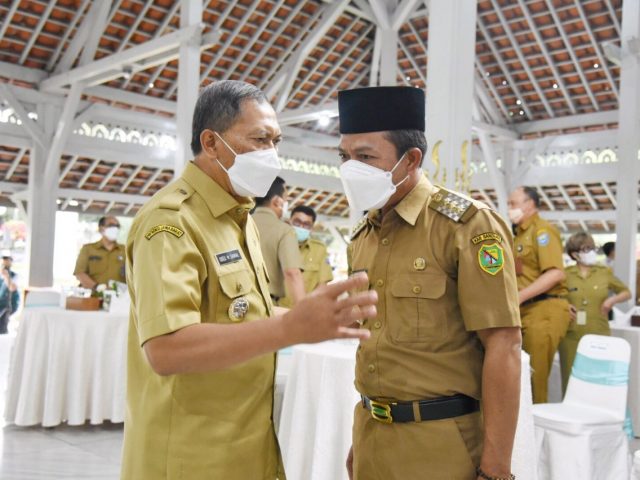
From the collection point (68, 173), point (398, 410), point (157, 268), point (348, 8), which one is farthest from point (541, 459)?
point (68, 173)

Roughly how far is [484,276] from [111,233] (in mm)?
5260

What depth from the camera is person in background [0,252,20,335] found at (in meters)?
9.57

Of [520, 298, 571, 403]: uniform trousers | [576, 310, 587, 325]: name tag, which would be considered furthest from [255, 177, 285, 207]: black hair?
[576, 310, 587, 325]: name tag

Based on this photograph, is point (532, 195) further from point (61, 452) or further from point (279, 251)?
point (61, 452)

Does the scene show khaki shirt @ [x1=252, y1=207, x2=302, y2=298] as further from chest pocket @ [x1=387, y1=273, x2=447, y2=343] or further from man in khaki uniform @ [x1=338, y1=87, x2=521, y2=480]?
chest pocket @ [x1=387, y1=273, x2=447, y2=343]

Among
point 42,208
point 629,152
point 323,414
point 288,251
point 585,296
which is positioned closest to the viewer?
point 323,414

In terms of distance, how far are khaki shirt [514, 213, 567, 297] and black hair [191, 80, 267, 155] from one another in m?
3.26

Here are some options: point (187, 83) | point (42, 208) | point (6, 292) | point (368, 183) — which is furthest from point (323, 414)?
point (42, 208)

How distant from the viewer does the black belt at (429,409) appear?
156cm

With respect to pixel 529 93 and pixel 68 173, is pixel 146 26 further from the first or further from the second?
pixel 529 93

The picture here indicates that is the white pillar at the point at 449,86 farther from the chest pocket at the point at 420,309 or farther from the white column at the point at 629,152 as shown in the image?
the white column at the point at 629,152

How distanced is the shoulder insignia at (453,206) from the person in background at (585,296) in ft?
13.1

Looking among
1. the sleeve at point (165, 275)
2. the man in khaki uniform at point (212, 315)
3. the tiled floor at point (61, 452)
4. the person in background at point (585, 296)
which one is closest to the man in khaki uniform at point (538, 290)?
the person in background at point (585, 296)

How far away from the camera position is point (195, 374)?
1334 millimetres
